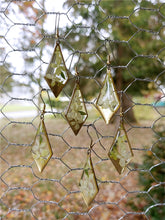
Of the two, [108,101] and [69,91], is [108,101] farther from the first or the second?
[69,91]

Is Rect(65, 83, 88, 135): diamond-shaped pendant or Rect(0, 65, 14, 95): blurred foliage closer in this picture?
Rect(65, 83, 88, 135): diamond-shaped pendant

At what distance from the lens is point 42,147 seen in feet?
1.76

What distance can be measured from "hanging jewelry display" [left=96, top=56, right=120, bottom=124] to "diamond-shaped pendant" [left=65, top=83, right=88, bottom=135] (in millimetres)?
36

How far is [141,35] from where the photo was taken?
57 centimetres

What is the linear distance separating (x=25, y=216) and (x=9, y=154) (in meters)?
0.17

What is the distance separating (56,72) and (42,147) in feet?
0.52

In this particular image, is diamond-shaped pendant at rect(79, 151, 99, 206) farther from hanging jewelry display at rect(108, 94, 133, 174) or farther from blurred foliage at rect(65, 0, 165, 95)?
blurred foliage at rect(65, 0, 165, 95)

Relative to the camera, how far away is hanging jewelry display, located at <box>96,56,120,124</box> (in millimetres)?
505

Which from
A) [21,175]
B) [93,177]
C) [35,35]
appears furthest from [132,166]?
[35,35]

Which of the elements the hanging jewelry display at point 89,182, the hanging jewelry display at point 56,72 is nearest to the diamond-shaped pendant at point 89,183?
the hanging jewelry display at point 89,182

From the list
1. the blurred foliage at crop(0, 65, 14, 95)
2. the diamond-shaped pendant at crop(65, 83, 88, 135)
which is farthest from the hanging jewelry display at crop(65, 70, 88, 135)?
the blurred foliage at crop(0, 65, 14, 95)

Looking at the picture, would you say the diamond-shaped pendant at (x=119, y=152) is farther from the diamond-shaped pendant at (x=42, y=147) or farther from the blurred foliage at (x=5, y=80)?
the blurred foliage at (x=5, y=80)

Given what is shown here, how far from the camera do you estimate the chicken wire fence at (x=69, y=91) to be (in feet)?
1.86

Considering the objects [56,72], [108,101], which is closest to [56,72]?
[56,72]
